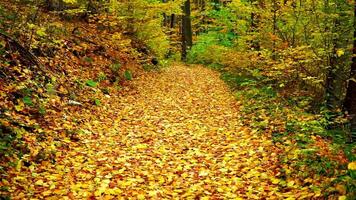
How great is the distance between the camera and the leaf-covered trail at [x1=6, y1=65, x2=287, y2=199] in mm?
5223

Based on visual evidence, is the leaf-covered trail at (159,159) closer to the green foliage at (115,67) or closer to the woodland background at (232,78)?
the woodland background at (232,78)

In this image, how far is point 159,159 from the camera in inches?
261

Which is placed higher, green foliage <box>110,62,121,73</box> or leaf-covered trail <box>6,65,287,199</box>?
green foliage <box>110,62,121,73</box>

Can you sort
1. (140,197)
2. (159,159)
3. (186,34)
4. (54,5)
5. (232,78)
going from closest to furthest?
(140,197), (159,159), (54,5), (232,78), (186,34)

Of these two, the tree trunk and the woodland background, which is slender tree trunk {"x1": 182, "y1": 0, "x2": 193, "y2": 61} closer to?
the woodland background

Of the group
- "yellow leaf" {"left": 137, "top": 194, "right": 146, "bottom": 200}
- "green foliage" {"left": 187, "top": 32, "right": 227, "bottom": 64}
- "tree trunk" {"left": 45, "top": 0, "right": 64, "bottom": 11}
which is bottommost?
"yellow leaf" {"left": 137, "top": 194, "right": 146, "bottom": 200}

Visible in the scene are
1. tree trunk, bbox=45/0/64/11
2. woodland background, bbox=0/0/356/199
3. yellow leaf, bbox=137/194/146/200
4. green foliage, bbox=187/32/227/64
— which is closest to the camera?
yellow leaf, bbox=137/194/146/200

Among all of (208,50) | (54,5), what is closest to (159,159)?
(54,5)

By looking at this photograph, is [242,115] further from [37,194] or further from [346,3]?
[37,194]

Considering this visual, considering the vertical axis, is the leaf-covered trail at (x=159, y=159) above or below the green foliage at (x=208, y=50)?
below

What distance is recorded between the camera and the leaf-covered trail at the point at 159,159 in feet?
17.1

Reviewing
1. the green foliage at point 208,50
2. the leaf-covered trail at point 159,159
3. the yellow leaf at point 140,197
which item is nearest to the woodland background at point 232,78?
the leaf-covered trail at point 159,159

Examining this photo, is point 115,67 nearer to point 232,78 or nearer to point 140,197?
point 232,78

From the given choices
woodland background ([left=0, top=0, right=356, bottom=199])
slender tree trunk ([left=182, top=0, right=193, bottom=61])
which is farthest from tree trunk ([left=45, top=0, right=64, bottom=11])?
slender tree trunk ([left=182, top=0, right=193, bottom=61])
